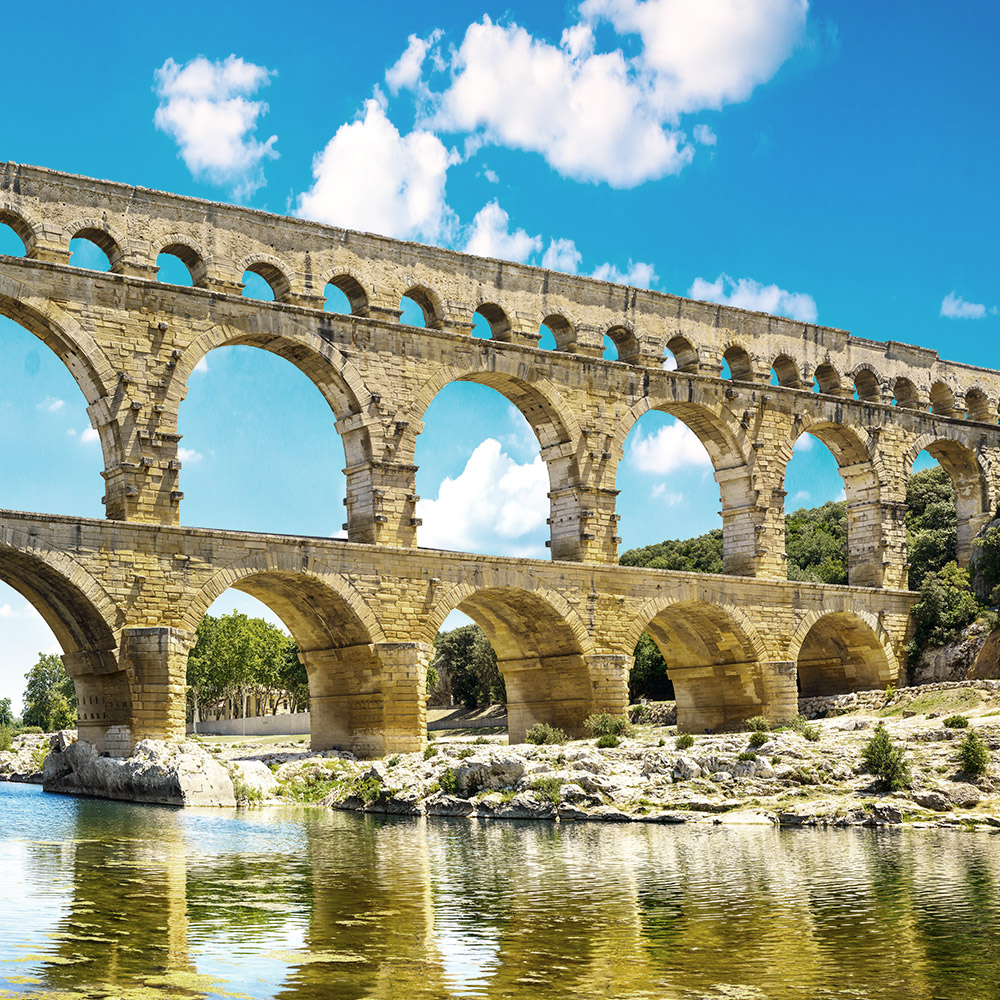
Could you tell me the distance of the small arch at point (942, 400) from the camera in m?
43.9

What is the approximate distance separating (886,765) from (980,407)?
990 inches


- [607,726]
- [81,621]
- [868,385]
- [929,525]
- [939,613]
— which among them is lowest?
[607,726]

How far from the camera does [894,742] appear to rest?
27047 mm

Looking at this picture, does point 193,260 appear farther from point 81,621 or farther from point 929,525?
point 929,525

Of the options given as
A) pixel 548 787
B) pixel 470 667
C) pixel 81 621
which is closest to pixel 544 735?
pixel 548 787

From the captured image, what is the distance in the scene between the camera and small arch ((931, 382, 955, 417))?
43.9 metres

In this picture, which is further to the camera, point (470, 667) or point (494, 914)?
point (470, 667)

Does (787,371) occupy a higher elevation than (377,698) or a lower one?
higher

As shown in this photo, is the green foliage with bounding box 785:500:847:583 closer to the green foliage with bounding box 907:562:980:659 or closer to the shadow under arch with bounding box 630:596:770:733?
the green foliage with bounding box 907:562:980:659

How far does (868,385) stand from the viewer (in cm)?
4209

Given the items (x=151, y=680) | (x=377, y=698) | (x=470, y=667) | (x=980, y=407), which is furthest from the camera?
(x=470, y=667)

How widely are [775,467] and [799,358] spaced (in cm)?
391

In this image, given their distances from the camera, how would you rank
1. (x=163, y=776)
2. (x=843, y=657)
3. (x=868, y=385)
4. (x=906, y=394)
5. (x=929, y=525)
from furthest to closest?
(x=929, y=525)
(x=906, y=394)
(x=868, y=385)
(x=843, y=657)
(x=163, y=776)

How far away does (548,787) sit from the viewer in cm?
2420
